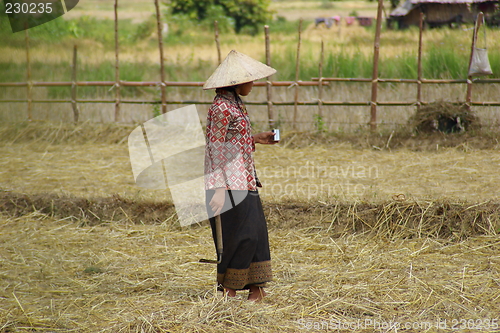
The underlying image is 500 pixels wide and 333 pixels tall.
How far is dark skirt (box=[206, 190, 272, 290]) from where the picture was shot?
2812 millimetres

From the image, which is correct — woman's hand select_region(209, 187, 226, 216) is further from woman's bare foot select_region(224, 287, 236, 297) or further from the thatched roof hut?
the thatched roof hut

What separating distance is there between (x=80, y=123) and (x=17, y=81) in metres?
7.34

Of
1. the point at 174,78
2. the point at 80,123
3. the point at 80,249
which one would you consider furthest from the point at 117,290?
the point at 174,78

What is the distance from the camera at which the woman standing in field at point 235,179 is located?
2734 millimetres

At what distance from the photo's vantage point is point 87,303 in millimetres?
3041

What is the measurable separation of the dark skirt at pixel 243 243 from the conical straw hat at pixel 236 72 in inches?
22.8

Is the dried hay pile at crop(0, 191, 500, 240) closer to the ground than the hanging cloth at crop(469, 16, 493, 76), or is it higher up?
closer to the ground

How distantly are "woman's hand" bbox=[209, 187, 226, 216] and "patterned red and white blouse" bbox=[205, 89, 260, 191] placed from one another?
0.09ft
